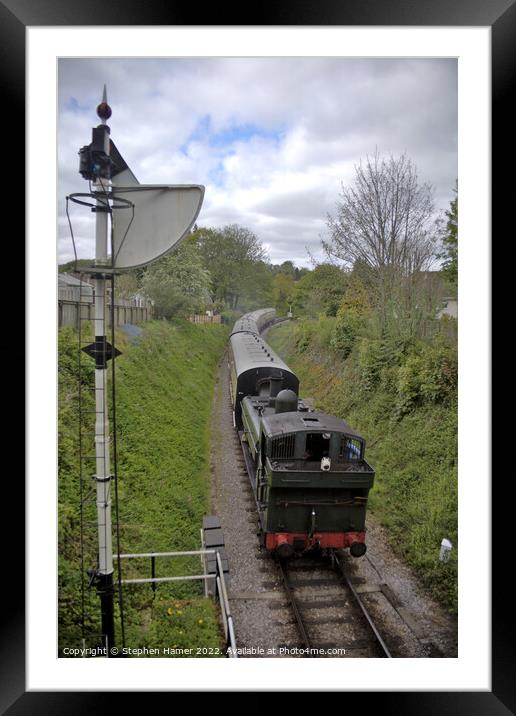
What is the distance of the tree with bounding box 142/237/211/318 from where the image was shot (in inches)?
421

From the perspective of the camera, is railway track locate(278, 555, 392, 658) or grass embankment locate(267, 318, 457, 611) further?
grass embankment locate(267, 318, 457, 611)

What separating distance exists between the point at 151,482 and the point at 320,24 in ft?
23.3

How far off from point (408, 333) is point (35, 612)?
8.33 m

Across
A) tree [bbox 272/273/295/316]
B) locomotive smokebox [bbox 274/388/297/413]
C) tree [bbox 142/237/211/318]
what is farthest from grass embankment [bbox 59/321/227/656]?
tree [bbox 272/273/295/316]

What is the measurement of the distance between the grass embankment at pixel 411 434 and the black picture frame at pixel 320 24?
1124mm

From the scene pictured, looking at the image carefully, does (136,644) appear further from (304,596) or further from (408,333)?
(408,333)

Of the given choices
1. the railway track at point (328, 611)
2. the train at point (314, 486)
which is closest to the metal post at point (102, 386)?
the railway track at point (328, 611)

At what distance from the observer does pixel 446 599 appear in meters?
5.31

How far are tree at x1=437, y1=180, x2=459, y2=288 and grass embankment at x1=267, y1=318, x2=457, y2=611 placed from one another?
127cm

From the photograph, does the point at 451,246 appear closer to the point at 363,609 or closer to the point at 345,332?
the point at 363,609

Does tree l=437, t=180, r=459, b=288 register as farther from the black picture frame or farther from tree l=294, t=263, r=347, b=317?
tree l=294, t=263, r=347, b=317

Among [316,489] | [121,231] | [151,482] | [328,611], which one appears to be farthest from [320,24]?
[151,482]

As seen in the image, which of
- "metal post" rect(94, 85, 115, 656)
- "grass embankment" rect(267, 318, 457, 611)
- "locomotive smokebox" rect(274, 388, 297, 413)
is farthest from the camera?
"locomotive smokebox" rect(274, 388, 297, 413)

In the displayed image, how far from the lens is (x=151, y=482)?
7.89 metres
